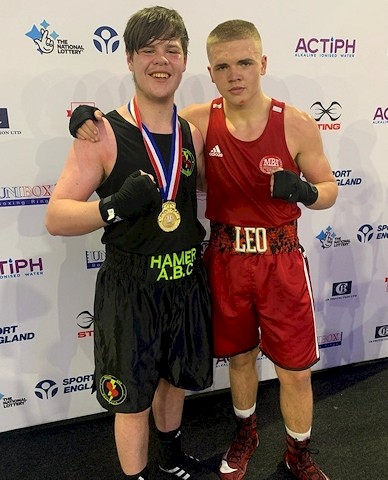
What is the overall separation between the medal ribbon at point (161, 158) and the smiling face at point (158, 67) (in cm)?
8

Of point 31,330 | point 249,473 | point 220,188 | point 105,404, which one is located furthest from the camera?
point 31,330

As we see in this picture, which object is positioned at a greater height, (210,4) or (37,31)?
(210,4)

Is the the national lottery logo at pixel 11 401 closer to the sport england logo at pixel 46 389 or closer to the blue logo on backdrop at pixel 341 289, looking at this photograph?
the sport england logo at pixel 46 389

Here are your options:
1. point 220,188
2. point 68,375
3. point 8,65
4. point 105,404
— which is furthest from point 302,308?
point 8,65

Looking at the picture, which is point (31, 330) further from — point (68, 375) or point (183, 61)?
point (183, 61)

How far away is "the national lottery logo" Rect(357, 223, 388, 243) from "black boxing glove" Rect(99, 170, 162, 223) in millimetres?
1358

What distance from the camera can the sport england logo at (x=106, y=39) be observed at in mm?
1678

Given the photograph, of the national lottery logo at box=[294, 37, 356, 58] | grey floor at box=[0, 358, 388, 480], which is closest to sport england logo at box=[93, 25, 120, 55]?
the national lottery logo at box=[294, 37, 356, 58]

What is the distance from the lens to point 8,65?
1617 millimetres

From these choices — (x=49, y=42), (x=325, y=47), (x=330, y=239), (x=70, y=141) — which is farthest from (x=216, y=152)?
(x=330, y=239)

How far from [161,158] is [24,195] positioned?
703mm

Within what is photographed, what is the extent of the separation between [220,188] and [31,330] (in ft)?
3.30

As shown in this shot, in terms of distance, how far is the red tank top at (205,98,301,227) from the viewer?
1.45 meters

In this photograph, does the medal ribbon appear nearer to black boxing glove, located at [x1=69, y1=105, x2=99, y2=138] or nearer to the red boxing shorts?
black boxing glove, located at [x1=69, y1=105, x2=99, y2=138]
